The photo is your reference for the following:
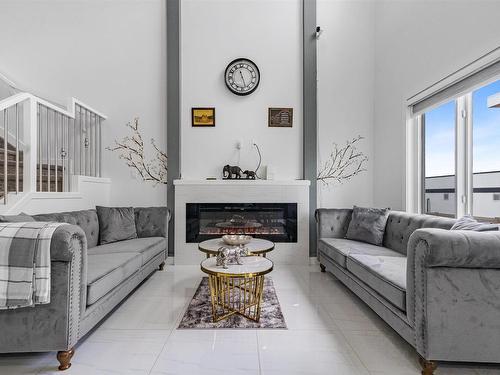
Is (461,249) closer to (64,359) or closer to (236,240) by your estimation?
(236,240)

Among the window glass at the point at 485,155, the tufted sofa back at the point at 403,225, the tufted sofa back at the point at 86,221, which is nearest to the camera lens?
the window glass at the point at 485,155

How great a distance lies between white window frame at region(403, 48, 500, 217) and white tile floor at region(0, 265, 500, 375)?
4.88 feet

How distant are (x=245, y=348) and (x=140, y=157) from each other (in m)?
3.12

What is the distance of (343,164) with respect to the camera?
13.9 feet

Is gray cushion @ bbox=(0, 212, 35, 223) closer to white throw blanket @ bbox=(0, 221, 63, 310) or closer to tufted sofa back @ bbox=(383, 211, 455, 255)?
white throw blanket @ bbox=(0, 221, 63, 310)

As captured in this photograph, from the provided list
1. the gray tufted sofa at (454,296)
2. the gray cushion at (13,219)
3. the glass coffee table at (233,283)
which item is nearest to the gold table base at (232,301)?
the glass coffee table at (233,283)

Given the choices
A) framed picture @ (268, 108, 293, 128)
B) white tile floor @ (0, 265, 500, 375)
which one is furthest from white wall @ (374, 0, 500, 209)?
white tile floor @ (0, 265, 500, 375)

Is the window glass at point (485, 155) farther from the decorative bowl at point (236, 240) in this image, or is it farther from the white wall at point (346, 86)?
the decorative bowl at point (236, 240)

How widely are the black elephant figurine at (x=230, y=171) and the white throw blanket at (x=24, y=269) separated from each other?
2551 millimetres

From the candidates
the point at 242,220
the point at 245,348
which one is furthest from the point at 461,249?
the point at 242,220

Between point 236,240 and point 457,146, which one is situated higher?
point 457,146

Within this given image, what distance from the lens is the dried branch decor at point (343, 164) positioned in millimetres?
4223

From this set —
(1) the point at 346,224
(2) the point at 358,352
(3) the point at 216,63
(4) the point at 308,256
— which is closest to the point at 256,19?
(3) the point at 216,63

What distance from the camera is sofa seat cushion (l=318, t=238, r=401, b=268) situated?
9.20 ft
